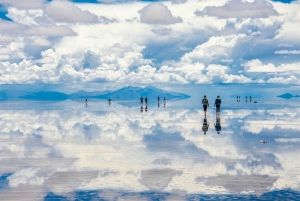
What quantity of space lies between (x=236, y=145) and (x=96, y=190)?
17181 mm

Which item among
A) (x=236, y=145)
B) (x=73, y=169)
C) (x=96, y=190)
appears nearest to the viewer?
(x=96, y=190)

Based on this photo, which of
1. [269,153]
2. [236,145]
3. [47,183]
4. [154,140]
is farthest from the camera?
[154,140]

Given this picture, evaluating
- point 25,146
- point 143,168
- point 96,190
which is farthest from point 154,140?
point 96,190

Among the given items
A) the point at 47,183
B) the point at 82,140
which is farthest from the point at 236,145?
the point at 47,183

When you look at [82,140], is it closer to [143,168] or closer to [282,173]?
[143,168]

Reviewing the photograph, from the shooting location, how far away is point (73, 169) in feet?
85.9

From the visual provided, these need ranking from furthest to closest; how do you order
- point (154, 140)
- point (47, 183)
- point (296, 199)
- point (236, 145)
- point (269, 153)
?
point (154, 140)
point (236, 145)
point (269, 153)
point (47, 183)
point (296, 199)

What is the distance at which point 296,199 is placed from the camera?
18828 millimetres

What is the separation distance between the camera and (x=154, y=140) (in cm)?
3978

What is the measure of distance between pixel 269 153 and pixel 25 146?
16037 mm

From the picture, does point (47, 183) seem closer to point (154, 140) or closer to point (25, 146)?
point (25, 146)

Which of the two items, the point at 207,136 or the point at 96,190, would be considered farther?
the point at 207,136

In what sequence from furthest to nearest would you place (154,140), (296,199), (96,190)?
(154,140) → (96,190) → (296,199)

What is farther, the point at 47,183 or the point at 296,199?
the point at 47,183
